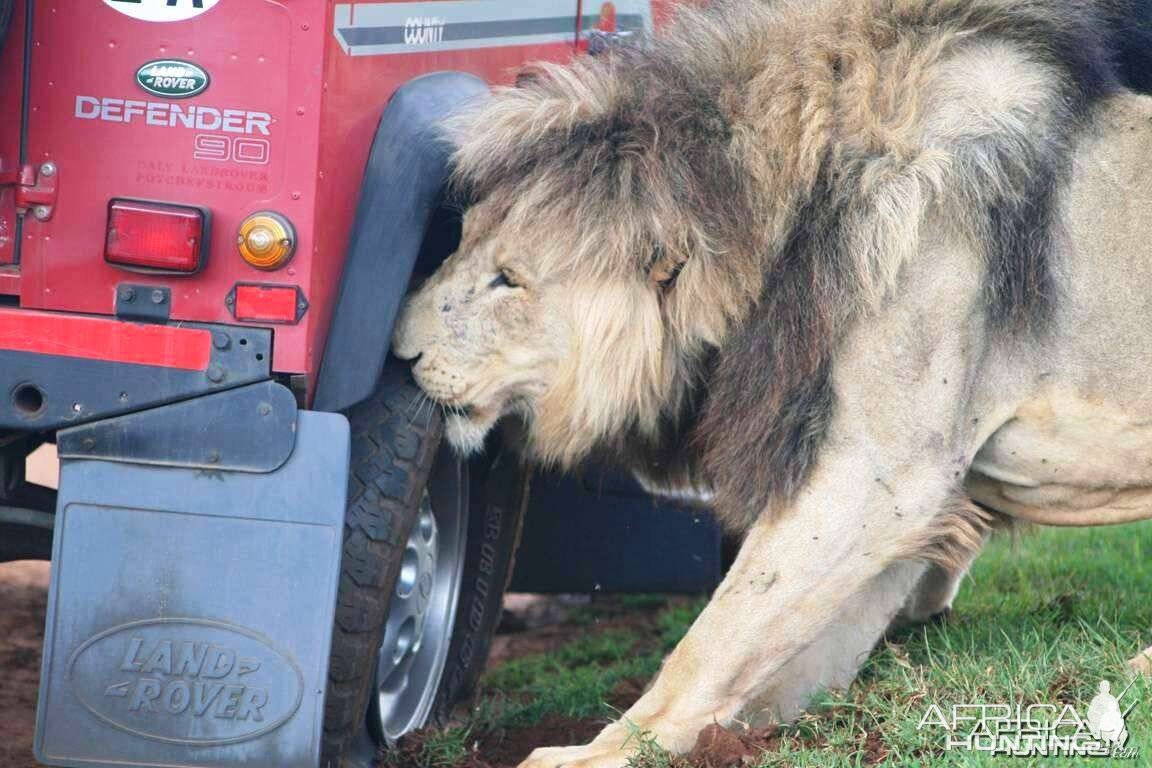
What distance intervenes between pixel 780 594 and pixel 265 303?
1310mm

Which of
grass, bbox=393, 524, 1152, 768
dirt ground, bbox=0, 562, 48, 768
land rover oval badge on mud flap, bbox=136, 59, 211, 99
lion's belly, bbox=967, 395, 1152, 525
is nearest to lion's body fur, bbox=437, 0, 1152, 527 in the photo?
lion's belly, bbox=967, 395, 1152, 525

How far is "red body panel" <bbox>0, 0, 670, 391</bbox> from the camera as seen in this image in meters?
3.05

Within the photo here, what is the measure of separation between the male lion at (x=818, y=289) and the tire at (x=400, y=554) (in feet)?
0.58

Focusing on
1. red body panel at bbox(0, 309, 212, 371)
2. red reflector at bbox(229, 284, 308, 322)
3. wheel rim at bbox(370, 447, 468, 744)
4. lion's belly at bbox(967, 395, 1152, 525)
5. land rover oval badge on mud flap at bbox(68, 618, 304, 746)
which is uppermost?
red reflector at bbox(229, 284, 308, 322)

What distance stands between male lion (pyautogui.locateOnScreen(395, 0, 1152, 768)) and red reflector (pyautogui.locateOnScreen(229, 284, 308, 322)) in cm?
56

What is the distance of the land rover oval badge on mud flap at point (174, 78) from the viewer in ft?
10.0

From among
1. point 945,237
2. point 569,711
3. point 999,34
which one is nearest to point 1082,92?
point 999,34

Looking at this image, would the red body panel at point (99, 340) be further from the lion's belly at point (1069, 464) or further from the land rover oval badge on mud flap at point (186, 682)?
the lion's belly at point (1069, 464)

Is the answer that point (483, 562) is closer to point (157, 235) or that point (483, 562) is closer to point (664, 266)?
point (664, 266)

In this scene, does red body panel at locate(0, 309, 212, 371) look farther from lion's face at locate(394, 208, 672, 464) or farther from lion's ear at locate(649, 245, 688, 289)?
lion's ear at locate(649, 245, 688, 289)

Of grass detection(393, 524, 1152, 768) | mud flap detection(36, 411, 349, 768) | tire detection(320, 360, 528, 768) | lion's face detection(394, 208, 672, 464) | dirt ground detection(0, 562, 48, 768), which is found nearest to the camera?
mud flap detection(36, 411, 349, 768)

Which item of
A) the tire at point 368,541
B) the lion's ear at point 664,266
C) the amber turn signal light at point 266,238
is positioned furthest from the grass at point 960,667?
the amber turn signal light at point 266,238

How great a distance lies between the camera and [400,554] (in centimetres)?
338

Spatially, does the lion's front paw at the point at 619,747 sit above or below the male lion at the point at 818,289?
below
